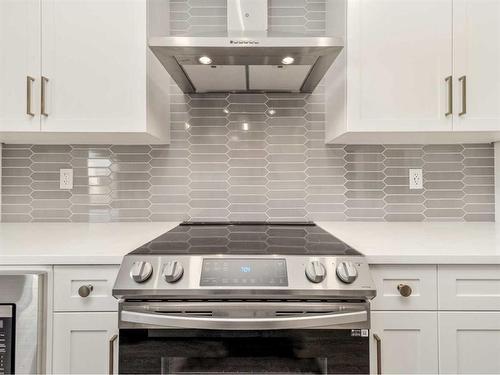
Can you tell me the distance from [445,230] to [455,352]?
2.00 feet

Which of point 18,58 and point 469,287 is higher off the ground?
point 18,58

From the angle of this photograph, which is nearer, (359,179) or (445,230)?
(445,230)

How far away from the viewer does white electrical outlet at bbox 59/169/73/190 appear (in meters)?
1.80

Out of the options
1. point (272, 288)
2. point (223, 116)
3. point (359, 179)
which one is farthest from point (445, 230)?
point (223, 116)

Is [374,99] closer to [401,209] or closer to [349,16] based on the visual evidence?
[349,16]

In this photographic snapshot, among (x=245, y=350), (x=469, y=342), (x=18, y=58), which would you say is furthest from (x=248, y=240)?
(x=18, y=58)

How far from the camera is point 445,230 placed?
154cm

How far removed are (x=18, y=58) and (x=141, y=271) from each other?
1084 mm

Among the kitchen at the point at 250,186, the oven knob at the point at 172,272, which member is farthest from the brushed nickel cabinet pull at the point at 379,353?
the oven knob at the point at 172,272

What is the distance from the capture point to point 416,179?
181 centimetres

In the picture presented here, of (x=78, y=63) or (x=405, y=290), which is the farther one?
(x=78, y=63)

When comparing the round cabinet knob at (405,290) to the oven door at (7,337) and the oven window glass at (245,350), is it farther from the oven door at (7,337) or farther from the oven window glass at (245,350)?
the oven door at (7,337)

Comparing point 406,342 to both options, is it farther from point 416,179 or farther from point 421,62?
point 421,62

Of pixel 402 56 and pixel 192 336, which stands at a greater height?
pixel 402 56
